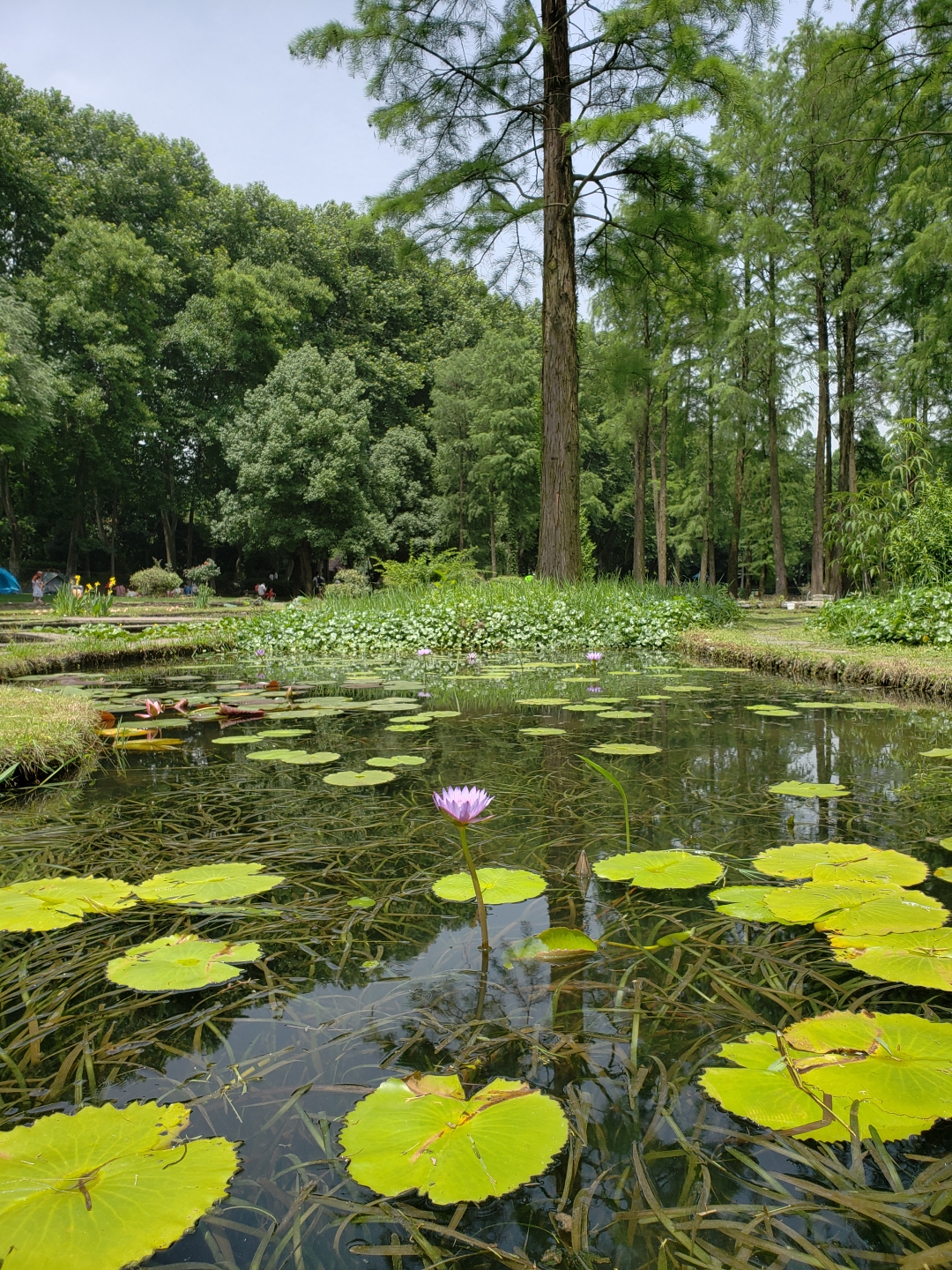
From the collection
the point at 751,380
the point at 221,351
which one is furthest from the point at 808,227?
the point at 221,351

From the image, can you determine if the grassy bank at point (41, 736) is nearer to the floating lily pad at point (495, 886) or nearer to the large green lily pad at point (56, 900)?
the large green lily pad at point (56, 900)

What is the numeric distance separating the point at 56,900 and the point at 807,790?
193 centimetres

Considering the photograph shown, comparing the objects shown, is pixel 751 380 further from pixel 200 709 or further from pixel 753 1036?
pixel 753 1036

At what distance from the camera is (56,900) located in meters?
1.41

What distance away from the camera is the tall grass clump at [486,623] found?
7418mm

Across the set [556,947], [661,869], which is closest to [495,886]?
[556,947]

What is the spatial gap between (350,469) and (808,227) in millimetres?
13047

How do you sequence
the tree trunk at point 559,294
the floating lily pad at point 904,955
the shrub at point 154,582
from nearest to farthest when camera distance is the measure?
the floating lily pad at point 904,955
the tree trunk at point 559,294
the shrub at point 154,582

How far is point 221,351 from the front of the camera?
24.2 metres

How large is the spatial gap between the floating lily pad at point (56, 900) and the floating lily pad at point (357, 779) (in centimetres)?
86

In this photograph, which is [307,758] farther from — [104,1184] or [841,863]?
[104,1184]

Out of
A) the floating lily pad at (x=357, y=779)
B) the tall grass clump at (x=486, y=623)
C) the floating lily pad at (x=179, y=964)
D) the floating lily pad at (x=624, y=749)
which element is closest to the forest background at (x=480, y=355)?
the tall grass clump at (x=486, y=623)

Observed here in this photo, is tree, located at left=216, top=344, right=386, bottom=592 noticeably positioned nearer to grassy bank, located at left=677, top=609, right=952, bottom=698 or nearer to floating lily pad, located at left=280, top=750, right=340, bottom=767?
grassy bank, located at left=677, top=609, right=952, bottom=698

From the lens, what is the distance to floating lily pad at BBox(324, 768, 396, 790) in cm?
232
